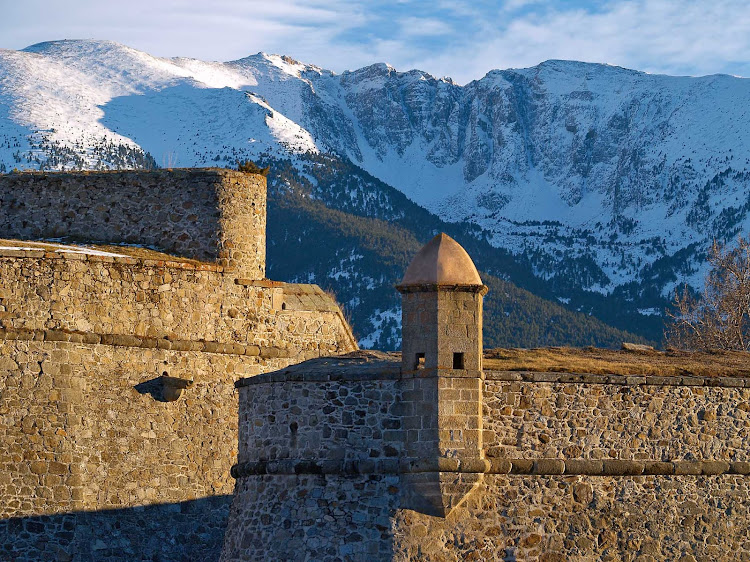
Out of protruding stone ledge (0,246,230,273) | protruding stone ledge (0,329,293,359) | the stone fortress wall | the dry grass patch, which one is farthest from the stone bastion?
protruding stone ledge (0,246,230,273)

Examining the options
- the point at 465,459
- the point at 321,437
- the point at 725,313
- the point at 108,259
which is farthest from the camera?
the point at 725,313

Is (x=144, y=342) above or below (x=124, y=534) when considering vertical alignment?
above

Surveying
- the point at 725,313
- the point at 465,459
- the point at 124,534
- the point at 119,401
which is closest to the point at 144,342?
the point at 119,401

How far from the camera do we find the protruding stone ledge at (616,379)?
32.1m

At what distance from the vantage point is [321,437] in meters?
31.8

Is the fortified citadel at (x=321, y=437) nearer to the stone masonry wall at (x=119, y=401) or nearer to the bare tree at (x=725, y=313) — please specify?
the stone masonry wall at (x=119, y=401)

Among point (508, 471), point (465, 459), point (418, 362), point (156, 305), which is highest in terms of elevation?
point (156, 305)

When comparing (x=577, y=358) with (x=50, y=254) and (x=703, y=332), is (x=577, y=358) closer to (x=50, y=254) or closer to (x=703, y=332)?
(x=50, y=254)

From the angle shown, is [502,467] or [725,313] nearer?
[502,467]

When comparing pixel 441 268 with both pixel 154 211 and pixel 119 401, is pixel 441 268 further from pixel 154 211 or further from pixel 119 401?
pixel 154 211

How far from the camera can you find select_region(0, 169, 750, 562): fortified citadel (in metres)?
31.1

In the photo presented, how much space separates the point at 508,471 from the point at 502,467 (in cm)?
17

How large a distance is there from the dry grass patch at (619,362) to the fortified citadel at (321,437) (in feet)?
1.12

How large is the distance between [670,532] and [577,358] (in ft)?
16.3
